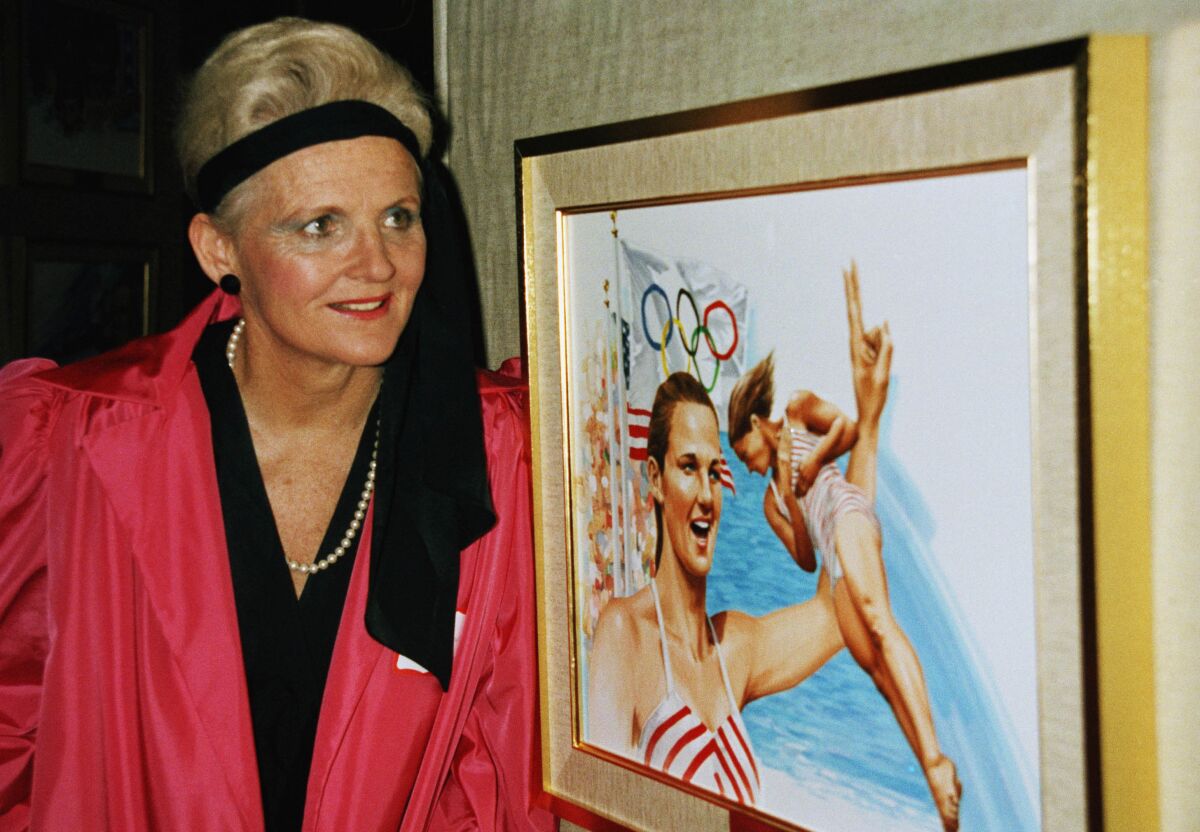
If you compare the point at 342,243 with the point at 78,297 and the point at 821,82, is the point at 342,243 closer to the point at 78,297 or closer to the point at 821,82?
the point at 821,82

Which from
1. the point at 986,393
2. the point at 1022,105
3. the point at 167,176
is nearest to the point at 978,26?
the point at 1022,105

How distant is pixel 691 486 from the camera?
0.70m

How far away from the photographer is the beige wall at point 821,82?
19.8 inches

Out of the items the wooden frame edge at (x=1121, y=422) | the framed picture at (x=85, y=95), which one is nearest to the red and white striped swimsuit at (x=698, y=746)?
the wooden frame edge at (x=1121, y=422)

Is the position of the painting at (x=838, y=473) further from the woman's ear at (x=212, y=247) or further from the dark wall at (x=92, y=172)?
the dark wall at (x=92, y=172)

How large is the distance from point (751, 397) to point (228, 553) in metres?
0.64

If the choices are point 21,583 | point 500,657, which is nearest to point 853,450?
point 500,657

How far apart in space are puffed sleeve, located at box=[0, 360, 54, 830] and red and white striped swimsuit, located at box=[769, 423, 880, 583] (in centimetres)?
77

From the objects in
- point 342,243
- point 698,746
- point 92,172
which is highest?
point 92,172

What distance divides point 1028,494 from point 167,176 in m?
2.73

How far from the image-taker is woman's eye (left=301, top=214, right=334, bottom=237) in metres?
0.96

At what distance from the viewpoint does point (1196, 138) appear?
0.49 meters

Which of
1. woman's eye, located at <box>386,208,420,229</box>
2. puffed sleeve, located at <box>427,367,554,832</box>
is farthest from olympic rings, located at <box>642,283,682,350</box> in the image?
woman's eye, located at <box>386,208,420,229</box>

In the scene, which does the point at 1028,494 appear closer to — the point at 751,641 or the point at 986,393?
the point at 986,393
